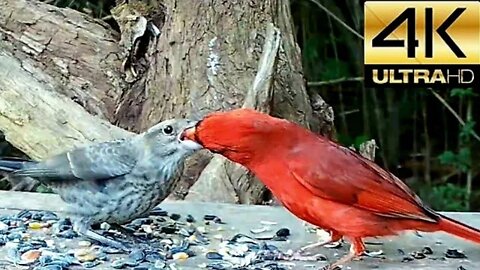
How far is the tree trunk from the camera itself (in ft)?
12.3

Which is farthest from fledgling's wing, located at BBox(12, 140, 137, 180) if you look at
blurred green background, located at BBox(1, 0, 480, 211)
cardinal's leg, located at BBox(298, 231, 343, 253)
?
blurred green background, located at BBox(1, 0, 480, 211)

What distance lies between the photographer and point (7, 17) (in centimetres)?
419

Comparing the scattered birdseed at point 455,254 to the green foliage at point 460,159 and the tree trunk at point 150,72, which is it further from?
the green foliage at point 460,159

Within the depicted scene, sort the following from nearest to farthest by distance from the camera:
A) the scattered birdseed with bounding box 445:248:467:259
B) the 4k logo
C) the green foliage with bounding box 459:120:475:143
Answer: the scattered birdseed with bounding box 445:248:467:259
the 4k logo
the green foliage with bounding box 459:120:475:143

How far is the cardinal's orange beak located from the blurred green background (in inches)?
110

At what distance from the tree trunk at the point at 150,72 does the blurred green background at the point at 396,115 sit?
116 centimetres

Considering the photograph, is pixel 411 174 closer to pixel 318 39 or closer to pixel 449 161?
pixel 449 161

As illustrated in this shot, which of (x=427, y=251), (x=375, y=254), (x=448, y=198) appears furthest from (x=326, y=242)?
(x=448, y=198)

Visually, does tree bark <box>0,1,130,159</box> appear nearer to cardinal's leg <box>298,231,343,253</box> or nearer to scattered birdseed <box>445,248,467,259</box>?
cardinal's leg <box>298,231,343,253</box>

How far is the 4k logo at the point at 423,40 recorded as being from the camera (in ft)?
15.3

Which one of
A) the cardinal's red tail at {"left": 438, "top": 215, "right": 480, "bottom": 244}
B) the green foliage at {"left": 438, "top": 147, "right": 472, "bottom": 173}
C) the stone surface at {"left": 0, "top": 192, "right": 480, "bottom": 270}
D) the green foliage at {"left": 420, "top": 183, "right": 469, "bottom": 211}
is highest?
the cardinal's red tail at {"left": 438, "top": 215, "right": 480, "bottom": 244}

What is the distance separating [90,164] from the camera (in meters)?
2.67

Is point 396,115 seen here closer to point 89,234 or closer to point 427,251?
point 427,251

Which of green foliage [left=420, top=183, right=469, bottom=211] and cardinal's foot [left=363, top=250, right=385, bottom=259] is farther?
green foliage [left=420, top=183, right=469, bottom=211]
